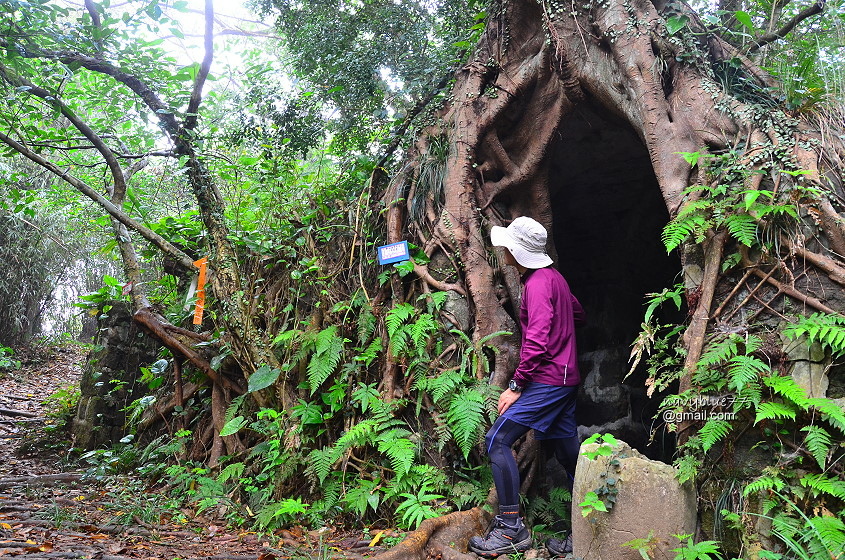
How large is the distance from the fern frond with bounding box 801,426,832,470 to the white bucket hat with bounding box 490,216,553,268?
1799 mm

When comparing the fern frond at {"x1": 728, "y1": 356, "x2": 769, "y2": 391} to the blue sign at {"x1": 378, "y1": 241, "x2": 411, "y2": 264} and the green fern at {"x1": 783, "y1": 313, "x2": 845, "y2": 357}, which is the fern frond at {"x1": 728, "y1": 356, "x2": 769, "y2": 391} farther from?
the blue sign at {"x1": 378, "y1": 241, "x2": 411, "y2": 264}

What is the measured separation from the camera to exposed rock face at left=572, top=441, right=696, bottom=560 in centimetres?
326

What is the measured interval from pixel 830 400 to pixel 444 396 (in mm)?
2460

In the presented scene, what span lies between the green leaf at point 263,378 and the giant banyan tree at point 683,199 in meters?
1.59

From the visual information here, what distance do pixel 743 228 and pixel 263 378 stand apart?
13.0ft

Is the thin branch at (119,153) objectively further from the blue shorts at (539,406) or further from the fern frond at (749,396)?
the fern frond at (749,396)

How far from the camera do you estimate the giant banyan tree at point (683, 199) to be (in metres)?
3.32

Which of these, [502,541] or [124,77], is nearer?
[502,541]

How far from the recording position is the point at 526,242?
4086 millimetres

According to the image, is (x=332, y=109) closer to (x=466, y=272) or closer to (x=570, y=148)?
(x=570, y=148)

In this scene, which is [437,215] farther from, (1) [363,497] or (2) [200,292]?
(2) [200,292]

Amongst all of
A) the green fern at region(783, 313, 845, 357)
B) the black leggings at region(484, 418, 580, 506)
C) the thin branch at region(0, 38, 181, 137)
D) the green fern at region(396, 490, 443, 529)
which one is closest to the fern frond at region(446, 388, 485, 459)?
the black leggings at region(484, 418, 580, 506)

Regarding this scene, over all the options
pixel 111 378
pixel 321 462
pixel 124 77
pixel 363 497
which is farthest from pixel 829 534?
pixel 124 77

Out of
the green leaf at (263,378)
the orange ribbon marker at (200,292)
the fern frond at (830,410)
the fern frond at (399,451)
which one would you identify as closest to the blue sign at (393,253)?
the green leaf at (263,378)
